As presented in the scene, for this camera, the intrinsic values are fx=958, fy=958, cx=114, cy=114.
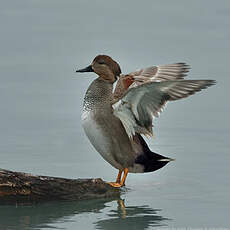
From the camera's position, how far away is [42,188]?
324 inches

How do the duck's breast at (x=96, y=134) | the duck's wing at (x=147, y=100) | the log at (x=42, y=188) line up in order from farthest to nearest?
the duck's breast at (x=96, y=134)
the duck's wing at (x=147, y=100)
the log at (x=42, y=188)

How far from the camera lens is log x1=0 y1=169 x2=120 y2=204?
26.6 ft

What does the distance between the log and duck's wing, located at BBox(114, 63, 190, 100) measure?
149cm

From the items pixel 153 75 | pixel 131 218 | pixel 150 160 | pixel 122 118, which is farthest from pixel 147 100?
pixel 153 75

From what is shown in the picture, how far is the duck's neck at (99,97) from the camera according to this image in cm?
902

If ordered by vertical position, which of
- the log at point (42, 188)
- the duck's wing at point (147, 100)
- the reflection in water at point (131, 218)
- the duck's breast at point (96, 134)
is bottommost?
the reflection in water at point (131, 218)

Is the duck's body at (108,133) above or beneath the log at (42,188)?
above

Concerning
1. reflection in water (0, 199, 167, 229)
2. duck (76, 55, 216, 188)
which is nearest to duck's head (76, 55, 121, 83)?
duck (76, 55, 216, 188)

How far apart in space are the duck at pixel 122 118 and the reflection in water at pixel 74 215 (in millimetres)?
631

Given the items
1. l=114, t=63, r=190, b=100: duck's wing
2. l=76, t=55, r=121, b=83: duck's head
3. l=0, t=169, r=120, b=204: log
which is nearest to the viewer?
l=0, t=169, r=120, b=204: log

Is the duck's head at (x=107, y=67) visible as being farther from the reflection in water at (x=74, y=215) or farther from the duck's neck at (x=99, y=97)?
the reflection in water at (x=74, y=215)

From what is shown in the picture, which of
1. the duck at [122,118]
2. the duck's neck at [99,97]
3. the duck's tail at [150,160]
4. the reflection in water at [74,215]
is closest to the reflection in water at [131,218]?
the reflection in water at [74,215]

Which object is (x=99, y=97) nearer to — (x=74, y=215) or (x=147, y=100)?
(x=147, y=100)

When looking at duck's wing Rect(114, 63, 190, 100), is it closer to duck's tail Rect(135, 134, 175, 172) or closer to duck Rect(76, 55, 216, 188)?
duck Rect(76, 55, 216, 188)
